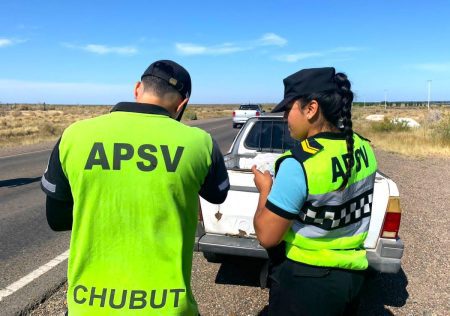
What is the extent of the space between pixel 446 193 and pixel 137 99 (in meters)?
9.31

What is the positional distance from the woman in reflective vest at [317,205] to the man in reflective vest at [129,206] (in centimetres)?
42

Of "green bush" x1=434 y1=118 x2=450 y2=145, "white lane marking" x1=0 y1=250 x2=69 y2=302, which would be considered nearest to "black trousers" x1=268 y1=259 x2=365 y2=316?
"white lane marking" x1=0 y1=250 x2=69 y2=302

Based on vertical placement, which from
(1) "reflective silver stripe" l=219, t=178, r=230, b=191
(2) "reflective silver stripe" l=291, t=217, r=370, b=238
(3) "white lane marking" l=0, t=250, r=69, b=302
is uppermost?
(1) "reflective silver stripe" l=219, t=178, r=230, b=191

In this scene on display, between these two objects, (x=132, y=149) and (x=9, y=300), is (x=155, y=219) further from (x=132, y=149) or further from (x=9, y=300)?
(x=9, y=300)

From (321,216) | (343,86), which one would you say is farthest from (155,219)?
(343,86)

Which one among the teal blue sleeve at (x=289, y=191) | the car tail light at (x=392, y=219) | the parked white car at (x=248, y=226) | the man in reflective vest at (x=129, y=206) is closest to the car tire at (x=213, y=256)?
the parked white car at (x=248, y=226)

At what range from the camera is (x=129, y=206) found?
1.43 m

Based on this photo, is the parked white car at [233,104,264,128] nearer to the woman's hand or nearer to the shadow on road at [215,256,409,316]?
the shadow on road at [215,256,409,316]

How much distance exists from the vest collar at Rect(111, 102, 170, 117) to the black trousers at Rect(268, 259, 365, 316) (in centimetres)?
88

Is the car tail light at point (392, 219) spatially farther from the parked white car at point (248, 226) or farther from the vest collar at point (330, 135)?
the vest collar at point (330, 135)

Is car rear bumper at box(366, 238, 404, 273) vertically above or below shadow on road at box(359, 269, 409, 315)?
above

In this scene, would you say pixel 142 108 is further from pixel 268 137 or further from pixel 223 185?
pixel 268 137

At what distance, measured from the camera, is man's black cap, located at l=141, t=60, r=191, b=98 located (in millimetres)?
1610

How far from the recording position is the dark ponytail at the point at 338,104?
1.81 meters
